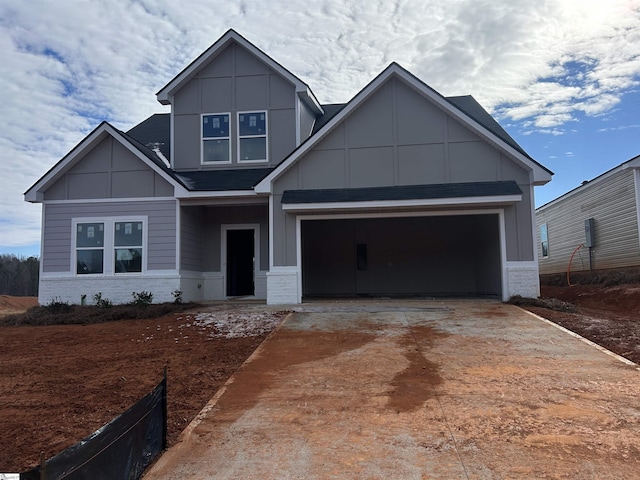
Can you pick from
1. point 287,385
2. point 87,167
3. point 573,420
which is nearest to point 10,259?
point 87,167

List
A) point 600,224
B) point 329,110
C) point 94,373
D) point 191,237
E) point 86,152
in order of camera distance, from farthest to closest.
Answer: point 329,110, point 600,224, point 191,237, point 86,152, point 94,373

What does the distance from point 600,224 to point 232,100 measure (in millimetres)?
14171

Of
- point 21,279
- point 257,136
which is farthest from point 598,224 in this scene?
point 21,279

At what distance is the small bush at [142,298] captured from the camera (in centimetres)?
1282

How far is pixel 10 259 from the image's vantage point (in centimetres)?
4488

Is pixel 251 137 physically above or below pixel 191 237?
above

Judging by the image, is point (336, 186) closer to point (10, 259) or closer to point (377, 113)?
point (377, 113)

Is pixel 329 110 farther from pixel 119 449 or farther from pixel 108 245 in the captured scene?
pixel 119 449

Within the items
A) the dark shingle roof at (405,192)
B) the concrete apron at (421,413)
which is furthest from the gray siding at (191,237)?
the concrete apron at (421,413)

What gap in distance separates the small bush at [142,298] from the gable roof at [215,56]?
6383mm

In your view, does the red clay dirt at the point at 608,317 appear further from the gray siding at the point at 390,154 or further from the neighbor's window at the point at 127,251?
the neighbor's window at the point at 127,251

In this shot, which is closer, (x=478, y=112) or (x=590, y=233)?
(x=478, y=112)

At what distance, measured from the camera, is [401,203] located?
12.0 metres

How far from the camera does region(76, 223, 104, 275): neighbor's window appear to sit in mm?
13375
